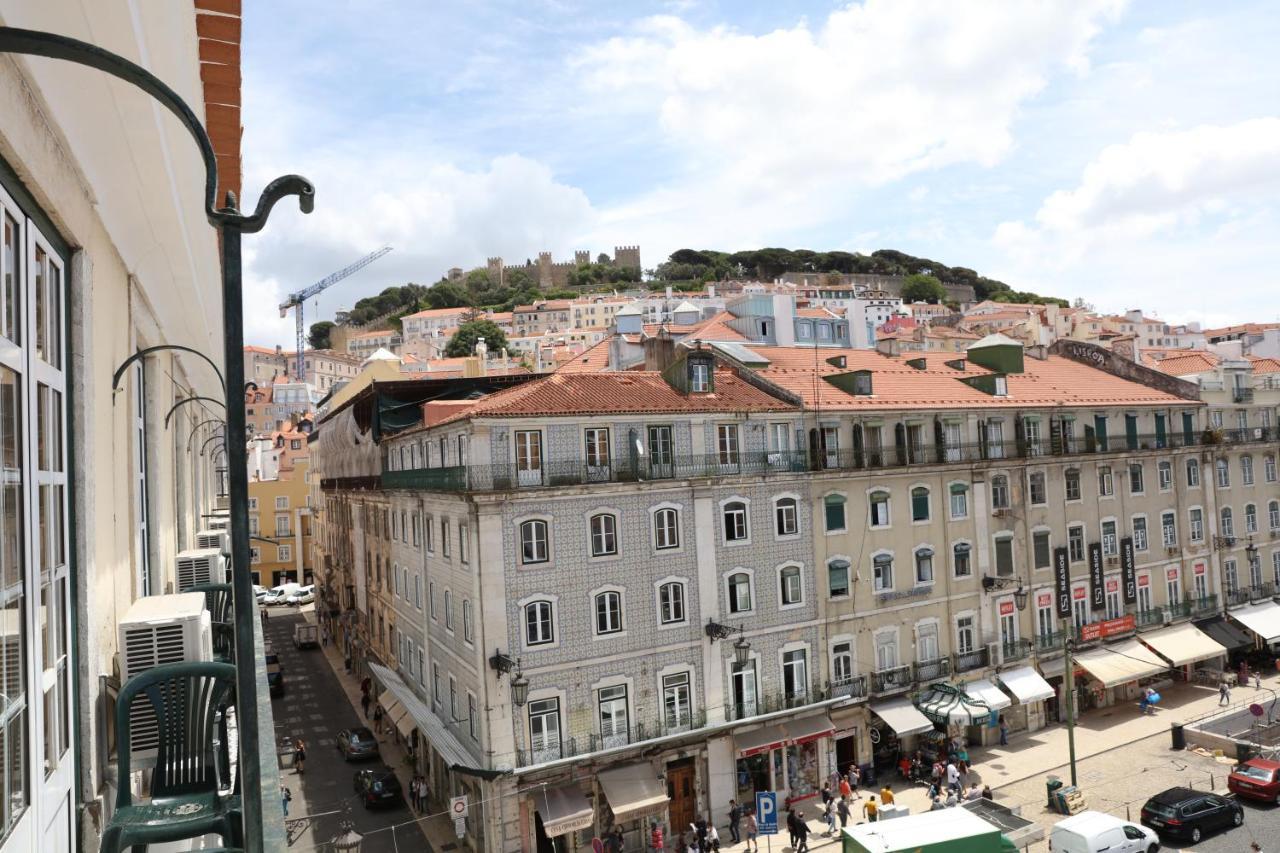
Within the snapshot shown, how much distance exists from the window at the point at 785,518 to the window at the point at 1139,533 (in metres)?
17.7

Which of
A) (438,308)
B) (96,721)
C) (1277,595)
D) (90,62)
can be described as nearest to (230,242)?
(90,62)

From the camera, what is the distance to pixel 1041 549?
33094mm

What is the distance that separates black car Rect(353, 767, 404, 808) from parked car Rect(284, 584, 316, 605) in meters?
37.0

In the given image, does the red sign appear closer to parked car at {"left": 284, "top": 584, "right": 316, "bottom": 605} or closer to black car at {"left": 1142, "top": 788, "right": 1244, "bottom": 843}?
black car at {"left": 1142, "top": 788, "right": 1244, "bottom": 843}

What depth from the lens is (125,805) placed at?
4.86 meters

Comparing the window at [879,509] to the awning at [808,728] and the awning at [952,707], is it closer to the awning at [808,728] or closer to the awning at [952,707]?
the awning at [952,707]

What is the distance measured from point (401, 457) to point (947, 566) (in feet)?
65.8

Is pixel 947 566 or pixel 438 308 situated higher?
pixel 438 308

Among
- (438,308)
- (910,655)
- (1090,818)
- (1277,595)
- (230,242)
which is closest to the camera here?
(230,242)

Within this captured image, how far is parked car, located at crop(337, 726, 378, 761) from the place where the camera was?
31969 millimetres

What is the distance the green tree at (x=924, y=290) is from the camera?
526ft

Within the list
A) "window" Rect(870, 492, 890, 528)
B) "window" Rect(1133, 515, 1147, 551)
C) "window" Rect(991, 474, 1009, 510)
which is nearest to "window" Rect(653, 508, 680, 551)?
"window" Rect(870, 492, 890, 528)

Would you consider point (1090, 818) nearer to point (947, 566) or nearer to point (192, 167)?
point (947, 566)

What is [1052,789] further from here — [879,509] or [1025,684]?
[879,509]
